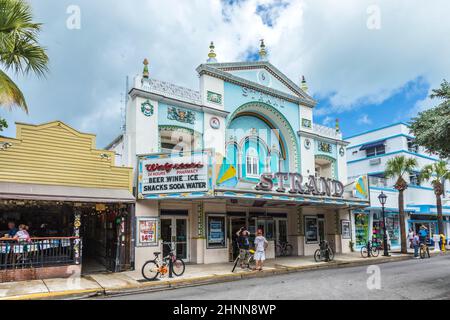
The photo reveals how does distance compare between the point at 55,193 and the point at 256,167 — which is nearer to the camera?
the point at 55,193

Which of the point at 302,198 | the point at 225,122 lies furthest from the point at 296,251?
the point at 225,122

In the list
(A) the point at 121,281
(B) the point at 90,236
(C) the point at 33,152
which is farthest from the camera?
(B) the point at 90,236

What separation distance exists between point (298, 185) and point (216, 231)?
180 inches

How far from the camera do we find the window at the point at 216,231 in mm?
18016

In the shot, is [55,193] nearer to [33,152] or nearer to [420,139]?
[33,152]

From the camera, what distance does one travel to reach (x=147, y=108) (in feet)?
54.8

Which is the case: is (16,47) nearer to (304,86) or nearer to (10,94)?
(10,94)

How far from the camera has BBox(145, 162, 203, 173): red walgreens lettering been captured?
15403 mm

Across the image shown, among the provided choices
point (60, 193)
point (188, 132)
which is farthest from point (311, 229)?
point (60, 193)

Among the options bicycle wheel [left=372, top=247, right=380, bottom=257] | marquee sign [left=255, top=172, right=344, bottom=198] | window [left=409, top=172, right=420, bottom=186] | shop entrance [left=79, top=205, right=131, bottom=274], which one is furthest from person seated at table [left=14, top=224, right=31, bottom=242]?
window [left=409, top=172, right=420, bottom=186]

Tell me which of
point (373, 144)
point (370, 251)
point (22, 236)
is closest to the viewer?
point (22, 236)

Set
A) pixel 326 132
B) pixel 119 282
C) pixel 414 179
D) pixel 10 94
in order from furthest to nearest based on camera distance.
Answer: pixel 414 179
pixel 326 132
pixel 119 282
pixel 10 94

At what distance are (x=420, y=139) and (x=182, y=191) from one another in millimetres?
8996

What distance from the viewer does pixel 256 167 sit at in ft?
68.4
